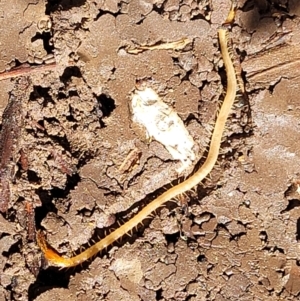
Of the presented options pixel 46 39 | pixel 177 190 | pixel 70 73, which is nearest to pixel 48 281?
pixel 177 190

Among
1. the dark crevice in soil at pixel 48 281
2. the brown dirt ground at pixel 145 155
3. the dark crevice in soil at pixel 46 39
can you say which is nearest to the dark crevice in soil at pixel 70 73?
the brown dirt ground at pixel 145 155

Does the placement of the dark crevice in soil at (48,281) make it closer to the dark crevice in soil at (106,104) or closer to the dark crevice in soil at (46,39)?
the dark crevice in soil at (106,104)

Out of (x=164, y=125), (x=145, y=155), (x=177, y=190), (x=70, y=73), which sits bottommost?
(x=177, y=190)

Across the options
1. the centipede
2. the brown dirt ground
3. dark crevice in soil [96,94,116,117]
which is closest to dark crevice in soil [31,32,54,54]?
the brown dirt ground

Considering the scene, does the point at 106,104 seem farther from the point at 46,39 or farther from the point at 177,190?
the point at 177,190

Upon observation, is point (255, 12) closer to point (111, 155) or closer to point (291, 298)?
point (111, 155)

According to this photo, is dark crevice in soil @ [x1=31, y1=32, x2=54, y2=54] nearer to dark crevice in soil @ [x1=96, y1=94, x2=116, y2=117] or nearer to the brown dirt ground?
the brown dirt ground

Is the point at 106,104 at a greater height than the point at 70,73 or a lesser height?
lesser
